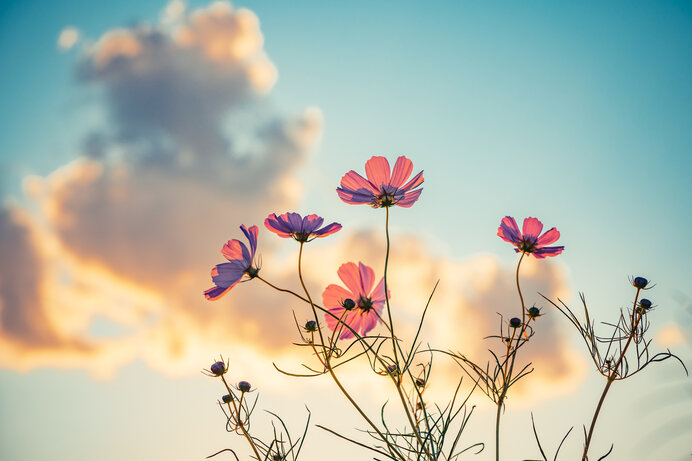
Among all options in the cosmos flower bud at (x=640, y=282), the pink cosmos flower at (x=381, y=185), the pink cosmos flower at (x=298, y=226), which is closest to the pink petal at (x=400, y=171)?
the pink cosmos flower at (x=381, y=185)

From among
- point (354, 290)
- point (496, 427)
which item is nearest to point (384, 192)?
point (354, 290)

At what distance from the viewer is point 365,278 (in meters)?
0.74

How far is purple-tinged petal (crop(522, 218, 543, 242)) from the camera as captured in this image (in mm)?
760

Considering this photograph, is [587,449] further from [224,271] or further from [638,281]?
[224,271]

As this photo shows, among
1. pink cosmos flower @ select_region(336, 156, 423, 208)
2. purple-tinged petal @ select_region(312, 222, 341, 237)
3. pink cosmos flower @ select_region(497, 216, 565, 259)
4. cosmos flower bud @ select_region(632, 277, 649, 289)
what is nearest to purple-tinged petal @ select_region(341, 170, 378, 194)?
pink cosmos flower @ select_region(336, 156, 423, 208)

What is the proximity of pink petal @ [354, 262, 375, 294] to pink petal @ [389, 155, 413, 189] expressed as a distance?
0.14m

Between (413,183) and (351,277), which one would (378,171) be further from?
(351,277)

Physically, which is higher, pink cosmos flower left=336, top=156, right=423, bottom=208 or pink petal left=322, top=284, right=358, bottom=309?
pink cosmos flower left=336, top=156, right=423, bottom=208

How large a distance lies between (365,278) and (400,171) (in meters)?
0.17

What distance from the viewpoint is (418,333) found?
63cm

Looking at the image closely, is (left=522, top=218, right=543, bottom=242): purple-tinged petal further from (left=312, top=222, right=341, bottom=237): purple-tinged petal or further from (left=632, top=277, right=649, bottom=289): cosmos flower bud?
(left=312, top=222, right=341, bottom=237): purple-tinged petal

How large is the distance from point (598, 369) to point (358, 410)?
0.45 meters

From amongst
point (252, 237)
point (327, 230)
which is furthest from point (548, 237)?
point (252, 237)

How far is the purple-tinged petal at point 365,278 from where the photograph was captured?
740mm
